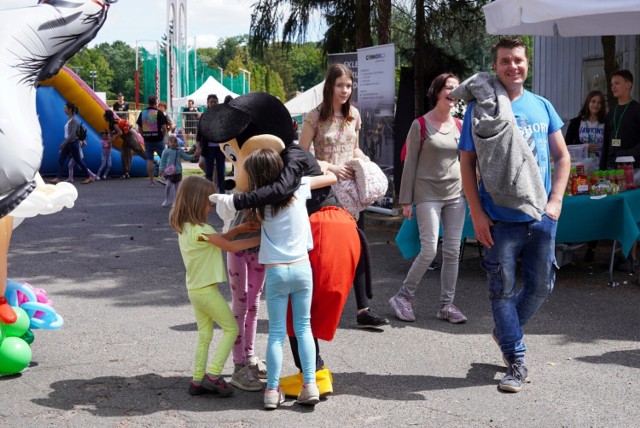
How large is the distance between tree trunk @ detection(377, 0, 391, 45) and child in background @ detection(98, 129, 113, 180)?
9182mm

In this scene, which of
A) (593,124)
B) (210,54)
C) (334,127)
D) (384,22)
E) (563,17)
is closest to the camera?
(334,127)

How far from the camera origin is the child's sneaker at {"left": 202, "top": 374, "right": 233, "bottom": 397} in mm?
4681

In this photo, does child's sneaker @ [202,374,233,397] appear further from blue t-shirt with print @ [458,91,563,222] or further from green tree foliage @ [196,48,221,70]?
green tree foliage @ [196,48,221,70]

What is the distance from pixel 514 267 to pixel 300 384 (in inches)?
54.4

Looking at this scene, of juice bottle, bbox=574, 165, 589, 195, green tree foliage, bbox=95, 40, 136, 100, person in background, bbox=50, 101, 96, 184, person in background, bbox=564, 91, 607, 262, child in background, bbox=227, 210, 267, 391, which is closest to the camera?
child in background, bbox=227, 210, 267, 391

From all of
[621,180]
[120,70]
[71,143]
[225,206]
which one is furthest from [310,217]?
[120,70]

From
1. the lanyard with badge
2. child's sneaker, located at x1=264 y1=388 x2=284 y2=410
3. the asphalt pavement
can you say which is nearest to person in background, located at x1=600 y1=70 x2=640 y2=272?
the lanyard with badge

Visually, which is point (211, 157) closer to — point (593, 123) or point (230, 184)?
point (593, 123)

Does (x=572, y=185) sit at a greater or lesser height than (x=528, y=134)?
lesser

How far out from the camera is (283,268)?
4406mm

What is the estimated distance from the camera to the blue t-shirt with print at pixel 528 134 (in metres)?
4.73

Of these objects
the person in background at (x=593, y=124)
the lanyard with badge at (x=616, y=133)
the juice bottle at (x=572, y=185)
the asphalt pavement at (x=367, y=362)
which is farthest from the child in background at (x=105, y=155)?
the juice bottle at (x=572, y=185)

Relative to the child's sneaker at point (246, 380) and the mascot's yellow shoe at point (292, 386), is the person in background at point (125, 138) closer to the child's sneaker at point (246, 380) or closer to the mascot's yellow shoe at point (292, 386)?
the child's sneaker at point (246, 380)

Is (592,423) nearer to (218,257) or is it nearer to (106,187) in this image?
(218,257)
